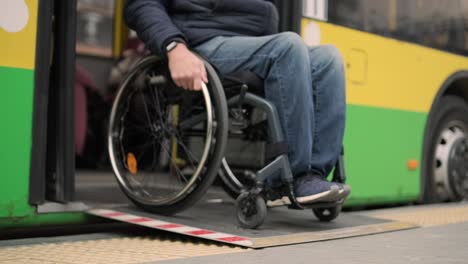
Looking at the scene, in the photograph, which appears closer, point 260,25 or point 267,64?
point 267,64

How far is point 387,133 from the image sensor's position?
10.8 feet

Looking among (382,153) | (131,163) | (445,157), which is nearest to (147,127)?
(131,163)

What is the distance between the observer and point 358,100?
3107mm

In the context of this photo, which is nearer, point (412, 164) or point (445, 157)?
point (412, 164)

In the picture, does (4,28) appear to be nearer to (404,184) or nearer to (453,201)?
(404,184)

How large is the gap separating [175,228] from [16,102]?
66cm

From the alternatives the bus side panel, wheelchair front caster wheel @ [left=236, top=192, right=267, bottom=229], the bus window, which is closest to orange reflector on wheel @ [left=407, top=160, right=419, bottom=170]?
the bus window

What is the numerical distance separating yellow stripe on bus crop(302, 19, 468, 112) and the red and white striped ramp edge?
1174 mm

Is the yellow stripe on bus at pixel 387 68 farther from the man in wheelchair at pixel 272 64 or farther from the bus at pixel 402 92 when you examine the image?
the man in wheelchair at pixel 272 64

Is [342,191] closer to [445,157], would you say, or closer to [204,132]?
[204,132]

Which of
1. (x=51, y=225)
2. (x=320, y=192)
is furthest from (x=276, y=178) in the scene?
(x=51, y=225)

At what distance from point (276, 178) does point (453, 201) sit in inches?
81.1

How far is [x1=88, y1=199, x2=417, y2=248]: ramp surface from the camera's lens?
6.70 ft

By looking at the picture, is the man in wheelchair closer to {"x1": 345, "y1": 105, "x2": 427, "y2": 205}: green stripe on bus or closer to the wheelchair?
the wheelchair
